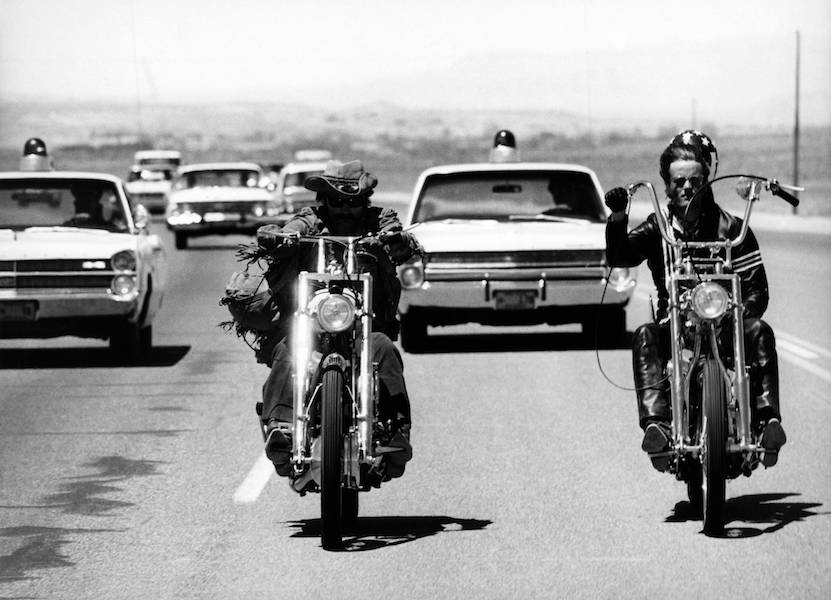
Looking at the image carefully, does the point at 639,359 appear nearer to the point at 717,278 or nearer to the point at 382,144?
the point at 717,278

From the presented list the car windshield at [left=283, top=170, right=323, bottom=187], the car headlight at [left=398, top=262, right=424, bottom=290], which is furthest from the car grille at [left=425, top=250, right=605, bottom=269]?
the car windshield at [left=283, top=170, right=323, bottom=187]

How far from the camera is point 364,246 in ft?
26.6

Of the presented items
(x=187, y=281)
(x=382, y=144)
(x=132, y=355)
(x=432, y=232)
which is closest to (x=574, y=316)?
(x=432, y=232)

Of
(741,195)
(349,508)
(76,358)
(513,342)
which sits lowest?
(513,342)

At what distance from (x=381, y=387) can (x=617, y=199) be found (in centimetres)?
126

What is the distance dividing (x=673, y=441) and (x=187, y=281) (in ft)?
64.9

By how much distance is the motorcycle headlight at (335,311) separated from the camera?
306 inches

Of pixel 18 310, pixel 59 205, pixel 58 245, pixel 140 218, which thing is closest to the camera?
pixel 18 310

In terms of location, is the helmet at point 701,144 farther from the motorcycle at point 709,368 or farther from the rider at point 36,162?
the rider at point 36,162

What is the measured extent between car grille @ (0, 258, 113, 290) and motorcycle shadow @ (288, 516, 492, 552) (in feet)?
23.5

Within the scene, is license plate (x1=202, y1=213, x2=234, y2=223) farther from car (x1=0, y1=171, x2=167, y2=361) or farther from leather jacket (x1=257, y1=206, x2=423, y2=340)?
leather jacket (x1=257, y1=206, x2=423, y2=340)

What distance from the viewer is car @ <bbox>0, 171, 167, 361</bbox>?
15289mm

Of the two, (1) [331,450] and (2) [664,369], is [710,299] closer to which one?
A: (2) [664,369]

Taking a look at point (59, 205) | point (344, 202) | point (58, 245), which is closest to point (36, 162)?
point (59, 205)
